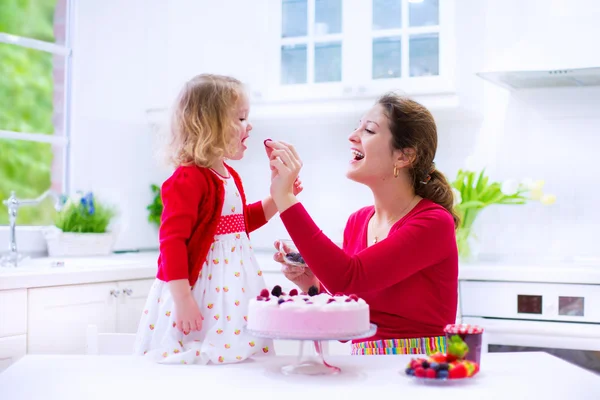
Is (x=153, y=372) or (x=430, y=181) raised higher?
(x=430, y=181)

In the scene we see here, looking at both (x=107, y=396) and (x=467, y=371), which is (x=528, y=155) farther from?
(x=107, y=396)

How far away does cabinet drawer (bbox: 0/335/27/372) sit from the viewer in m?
2.28

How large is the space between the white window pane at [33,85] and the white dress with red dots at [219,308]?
1.98 meters

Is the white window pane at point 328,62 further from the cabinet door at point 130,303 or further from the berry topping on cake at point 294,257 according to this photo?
the berry topping on cake at point 294,257

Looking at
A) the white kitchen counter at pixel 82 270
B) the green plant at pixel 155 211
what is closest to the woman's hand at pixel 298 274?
the white kitchen counter at pixel 82 270

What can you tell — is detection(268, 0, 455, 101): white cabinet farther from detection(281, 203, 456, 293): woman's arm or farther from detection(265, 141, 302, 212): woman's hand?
detection(265, 141, 302, 212): woman's hand

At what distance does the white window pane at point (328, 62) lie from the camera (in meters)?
3.39

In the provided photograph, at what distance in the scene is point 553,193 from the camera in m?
3.21

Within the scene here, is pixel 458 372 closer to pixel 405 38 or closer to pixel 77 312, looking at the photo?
pixel 77 312

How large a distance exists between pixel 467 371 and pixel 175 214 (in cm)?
70

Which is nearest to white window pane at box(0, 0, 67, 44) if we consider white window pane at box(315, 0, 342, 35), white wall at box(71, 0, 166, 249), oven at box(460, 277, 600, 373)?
white wall at box(71, 0, 166, 249)

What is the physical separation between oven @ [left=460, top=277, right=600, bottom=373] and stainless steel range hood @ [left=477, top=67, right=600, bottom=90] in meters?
0.82

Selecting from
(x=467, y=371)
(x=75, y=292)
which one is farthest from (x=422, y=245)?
(x=75, y=292)

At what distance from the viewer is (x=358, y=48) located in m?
3.29
